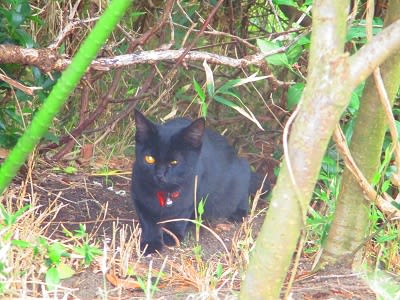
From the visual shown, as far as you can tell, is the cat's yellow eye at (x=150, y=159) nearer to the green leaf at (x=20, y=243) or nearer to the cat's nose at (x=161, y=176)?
the cat's nose at (x=161, y=176)

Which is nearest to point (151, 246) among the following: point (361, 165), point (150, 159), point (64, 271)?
point (150, 159)

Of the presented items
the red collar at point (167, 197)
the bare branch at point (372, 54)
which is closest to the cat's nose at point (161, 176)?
the red collar at point (167, 197)

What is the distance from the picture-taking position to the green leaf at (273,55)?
106 inches

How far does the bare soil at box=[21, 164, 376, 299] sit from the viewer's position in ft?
6.92

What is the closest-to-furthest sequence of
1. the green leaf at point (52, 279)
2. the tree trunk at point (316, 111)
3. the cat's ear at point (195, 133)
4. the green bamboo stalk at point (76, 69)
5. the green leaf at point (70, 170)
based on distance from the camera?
the green bamboo stalk at point (76, 69)
the tree trunk at point (316, 111)
the green leaf at point (52, 279)
the cat's ear at point (195, 133)
the green leaf at point (70, 170)

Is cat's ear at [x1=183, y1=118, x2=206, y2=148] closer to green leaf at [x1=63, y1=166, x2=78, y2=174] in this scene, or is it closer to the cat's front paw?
the cat's front paw

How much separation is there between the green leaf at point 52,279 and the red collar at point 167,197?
1.30 metres

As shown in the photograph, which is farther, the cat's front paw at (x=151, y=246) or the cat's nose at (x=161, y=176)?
the cat's nose at (x=161, y=176)

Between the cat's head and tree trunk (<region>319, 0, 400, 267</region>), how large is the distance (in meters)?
1.01

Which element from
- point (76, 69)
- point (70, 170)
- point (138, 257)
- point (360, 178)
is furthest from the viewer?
point (70, 170)

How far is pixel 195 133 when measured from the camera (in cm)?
317

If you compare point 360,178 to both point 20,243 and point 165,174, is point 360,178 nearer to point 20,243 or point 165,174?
point 20,243

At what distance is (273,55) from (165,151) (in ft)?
2.39

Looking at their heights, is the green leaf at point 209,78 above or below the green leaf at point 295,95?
above
